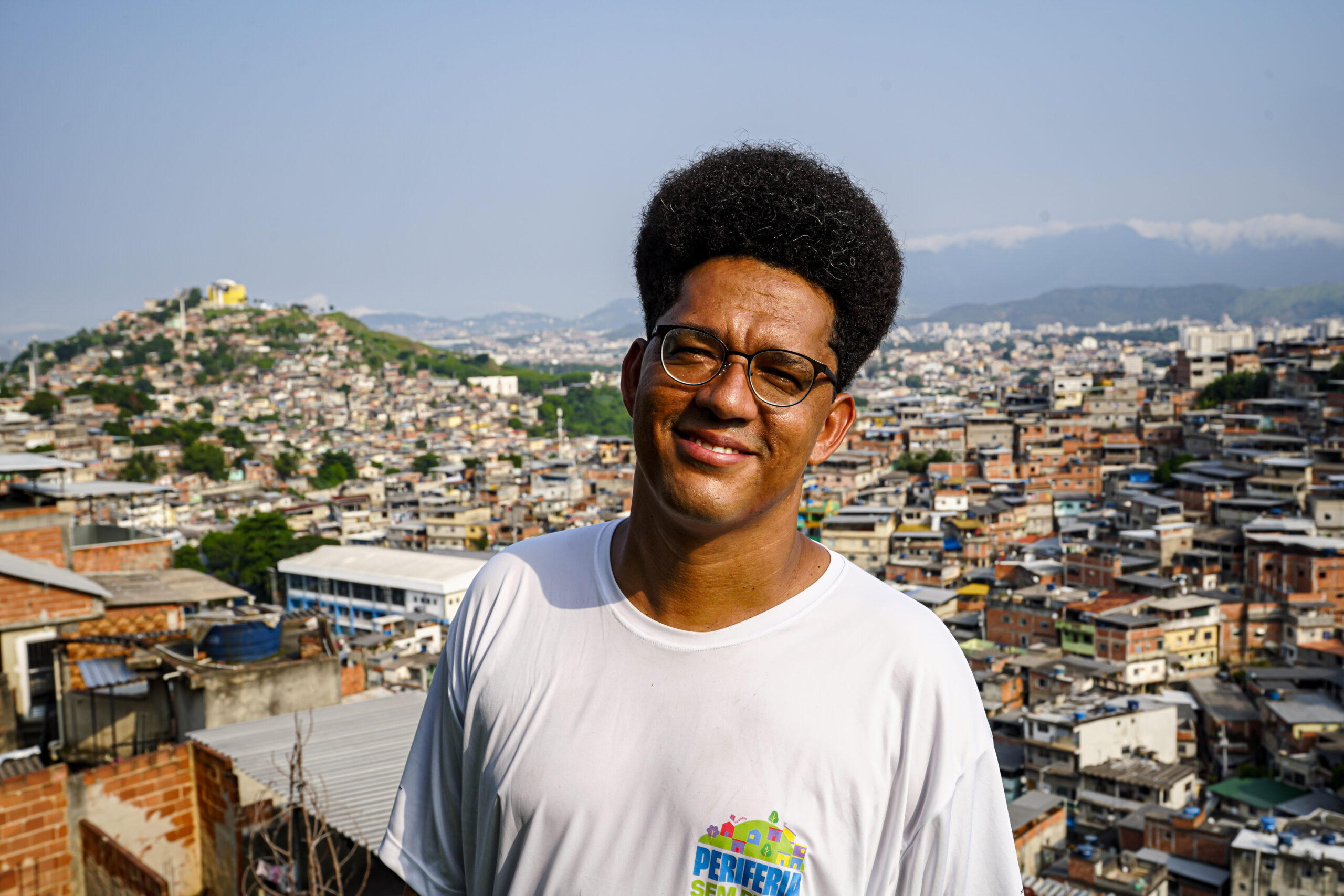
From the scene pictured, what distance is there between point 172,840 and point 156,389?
4401 centimetres

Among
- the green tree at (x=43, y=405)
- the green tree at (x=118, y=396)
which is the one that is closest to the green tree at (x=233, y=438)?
the green tree at (x=43, y=405)

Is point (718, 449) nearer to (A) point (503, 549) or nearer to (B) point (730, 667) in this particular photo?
(B) point (730, 667)

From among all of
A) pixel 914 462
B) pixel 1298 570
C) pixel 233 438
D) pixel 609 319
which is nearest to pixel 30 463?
pixel 1298 570

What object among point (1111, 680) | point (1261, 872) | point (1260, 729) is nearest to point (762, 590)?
point (1261, 872)

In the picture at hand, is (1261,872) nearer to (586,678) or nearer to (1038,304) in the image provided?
(586,678)

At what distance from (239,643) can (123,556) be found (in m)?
2.33

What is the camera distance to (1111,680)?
41.6 ft

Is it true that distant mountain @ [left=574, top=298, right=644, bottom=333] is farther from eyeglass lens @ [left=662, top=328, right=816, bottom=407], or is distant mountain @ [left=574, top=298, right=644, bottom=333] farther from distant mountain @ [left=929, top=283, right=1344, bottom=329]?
eyeglass lens @ [left=662, top=328, right=816, bottom=407]

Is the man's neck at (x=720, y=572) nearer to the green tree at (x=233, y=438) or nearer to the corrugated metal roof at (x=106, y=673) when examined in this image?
the corrugated metal roof at (x=106, y=673)

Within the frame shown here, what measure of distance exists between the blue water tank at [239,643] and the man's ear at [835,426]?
312 centimetres

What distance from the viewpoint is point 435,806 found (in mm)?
789

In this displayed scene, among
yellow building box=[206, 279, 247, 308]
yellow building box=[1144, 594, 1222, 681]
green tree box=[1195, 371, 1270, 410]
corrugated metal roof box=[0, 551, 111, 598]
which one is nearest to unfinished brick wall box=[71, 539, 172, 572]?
corrugated metal roof box=[0, 551, 111, 598]

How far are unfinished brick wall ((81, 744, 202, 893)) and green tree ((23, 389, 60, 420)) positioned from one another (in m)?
33.0

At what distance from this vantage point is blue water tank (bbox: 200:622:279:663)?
11.3ft
